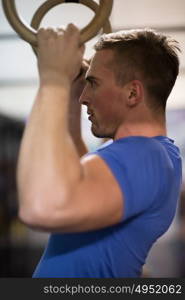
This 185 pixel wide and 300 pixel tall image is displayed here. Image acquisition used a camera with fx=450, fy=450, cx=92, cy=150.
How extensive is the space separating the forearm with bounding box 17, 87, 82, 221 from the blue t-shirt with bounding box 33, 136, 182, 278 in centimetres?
12

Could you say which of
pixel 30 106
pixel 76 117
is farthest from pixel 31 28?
pixel 30 106

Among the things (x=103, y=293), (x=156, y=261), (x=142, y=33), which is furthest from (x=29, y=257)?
(x=142, y=33)

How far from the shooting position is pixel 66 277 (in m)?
0.93

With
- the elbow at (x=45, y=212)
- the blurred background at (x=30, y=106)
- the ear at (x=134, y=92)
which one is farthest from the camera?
the blurred background at (x=30, y=106)

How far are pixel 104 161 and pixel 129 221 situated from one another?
0.16 meters

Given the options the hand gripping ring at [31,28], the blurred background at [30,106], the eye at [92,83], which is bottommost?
the blurred background at [30,106]

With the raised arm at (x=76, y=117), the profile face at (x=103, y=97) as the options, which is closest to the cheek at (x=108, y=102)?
the profile face at (x=103, y=97)

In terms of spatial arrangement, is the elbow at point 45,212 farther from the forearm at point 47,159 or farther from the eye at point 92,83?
the eye at point 92,83

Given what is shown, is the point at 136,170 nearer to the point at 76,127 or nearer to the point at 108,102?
the point at 108,102

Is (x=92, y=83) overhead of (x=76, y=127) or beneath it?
overhead

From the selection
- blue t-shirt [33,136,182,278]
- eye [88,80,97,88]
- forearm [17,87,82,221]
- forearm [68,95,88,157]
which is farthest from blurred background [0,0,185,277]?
forearm [17,87,82,221]

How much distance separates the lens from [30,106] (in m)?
2.97

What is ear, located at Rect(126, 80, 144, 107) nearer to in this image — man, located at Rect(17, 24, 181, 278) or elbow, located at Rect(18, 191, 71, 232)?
man, located at Rect(17, 24, 181, 278)

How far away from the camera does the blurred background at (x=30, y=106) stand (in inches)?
96.7
